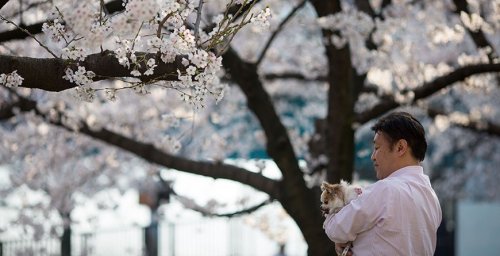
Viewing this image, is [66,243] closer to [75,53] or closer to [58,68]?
[58,68]

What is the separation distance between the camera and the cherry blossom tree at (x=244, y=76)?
3678mm

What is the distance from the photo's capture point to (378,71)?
908 centimetres

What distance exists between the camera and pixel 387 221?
131 inches

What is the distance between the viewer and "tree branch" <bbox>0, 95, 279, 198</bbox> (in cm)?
731

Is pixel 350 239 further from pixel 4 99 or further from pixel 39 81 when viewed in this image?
pixel 4 99

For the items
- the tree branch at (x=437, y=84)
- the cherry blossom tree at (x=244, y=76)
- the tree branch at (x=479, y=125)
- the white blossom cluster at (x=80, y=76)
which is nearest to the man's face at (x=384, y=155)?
the cherry blossom tree at (x=244, y=76)

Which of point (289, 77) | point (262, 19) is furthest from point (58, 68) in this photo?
point (289, 77)

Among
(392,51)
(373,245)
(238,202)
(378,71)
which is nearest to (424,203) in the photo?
(373,245)

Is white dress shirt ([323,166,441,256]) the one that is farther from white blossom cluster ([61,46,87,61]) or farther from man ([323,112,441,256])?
white blossom cluster ([61,46,87,61])

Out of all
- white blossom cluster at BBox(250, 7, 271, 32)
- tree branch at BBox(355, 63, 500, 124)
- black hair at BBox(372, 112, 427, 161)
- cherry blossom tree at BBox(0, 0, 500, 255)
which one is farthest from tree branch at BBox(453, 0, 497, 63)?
black hair at BBox(372, 112, 427, 161)

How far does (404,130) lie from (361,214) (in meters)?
0.40

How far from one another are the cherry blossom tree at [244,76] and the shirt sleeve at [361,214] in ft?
2.64

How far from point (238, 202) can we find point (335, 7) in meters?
4.58

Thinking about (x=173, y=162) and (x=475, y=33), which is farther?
(x=475, y=33)
